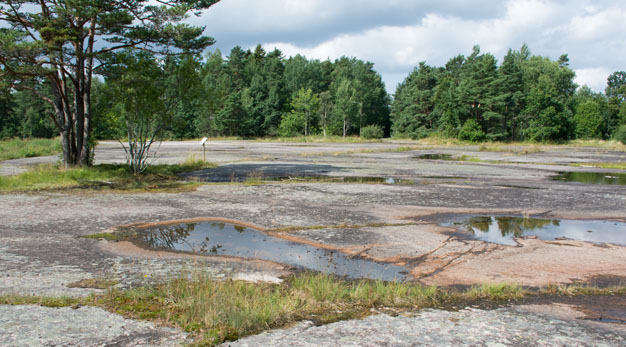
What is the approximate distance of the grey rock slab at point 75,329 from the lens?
3.66 m

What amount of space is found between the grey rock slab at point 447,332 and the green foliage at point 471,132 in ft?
208

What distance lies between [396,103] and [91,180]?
8475 cm

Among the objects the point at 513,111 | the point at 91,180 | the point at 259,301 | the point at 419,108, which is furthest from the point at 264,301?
the point at 419,108

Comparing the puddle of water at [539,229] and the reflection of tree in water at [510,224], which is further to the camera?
the reflection of tree in water at [510,224]

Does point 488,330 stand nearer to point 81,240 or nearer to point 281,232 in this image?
point 281,232

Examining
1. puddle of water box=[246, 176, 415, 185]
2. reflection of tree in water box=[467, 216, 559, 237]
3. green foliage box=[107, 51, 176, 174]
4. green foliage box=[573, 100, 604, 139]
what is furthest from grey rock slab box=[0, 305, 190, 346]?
green foliage box=[573, 100, 604, 139]

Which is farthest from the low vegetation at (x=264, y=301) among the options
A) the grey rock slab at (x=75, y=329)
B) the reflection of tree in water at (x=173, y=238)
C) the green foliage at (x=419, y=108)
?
the green foliage at (x=419, y=108)

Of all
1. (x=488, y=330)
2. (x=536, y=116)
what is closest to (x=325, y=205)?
(x=488, y=330)

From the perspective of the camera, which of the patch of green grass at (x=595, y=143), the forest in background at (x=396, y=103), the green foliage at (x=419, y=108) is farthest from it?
the green foliage at (x=419, y=108)

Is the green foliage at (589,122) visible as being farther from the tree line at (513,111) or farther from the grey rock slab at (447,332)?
the grey rock slab at (447,332)

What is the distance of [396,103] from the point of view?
310 feet

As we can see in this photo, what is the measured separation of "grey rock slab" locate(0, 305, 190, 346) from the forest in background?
38.8 metres

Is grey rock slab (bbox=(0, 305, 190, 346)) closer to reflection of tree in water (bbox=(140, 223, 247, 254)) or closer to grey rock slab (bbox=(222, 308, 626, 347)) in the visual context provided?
grey rock slab (bbox=(222, 308, 626, 347))

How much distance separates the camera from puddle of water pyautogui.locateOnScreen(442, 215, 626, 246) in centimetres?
822
